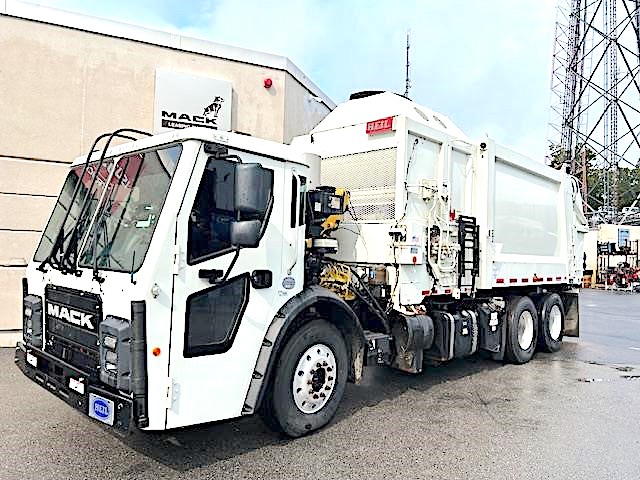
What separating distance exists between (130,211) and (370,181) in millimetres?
2908

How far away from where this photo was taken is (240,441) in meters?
4.87

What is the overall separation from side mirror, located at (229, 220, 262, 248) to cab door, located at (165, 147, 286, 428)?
0.34ft

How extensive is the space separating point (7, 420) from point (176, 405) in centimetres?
243

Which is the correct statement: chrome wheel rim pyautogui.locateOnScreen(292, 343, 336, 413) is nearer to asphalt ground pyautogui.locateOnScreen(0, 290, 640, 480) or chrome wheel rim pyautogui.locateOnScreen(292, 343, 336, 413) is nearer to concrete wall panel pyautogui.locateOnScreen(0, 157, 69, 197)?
asphalt ground pyautogui.locateOnScreen(0, 290, 640, 480)

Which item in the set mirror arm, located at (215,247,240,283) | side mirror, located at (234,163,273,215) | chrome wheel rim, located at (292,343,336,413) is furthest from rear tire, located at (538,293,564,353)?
side mirror, located at (234,163,273,215)

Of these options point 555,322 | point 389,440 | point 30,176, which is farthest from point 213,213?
point 555,322

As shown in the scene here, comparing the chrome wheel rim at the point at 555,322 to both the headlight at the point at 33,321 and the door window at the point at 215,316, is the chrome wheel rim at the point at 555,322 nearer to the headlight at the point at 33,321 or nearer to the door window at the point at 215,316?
the door window at the point at 215,316

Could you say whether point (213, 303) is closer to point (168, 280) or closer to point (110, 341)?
point (168, 280)

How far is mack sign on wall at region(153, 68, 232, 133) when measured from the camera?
9.92 meters

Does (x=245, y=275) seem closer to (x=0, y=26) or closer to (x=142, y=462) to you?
(x=142, y=462)

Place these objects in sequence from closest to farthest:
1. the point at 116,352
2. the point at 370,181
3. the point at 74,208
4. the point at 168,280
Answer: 1. the point at 116,352
2. the point at 168,280
3. the point at 74,208
4. the point at 370,181

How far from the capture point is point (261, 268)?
4555 millimetres

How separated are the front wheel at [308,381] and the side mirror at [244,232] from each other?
3.67 feet

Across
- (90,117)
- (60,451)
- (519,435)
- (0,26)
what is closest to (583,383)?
(519,435)
